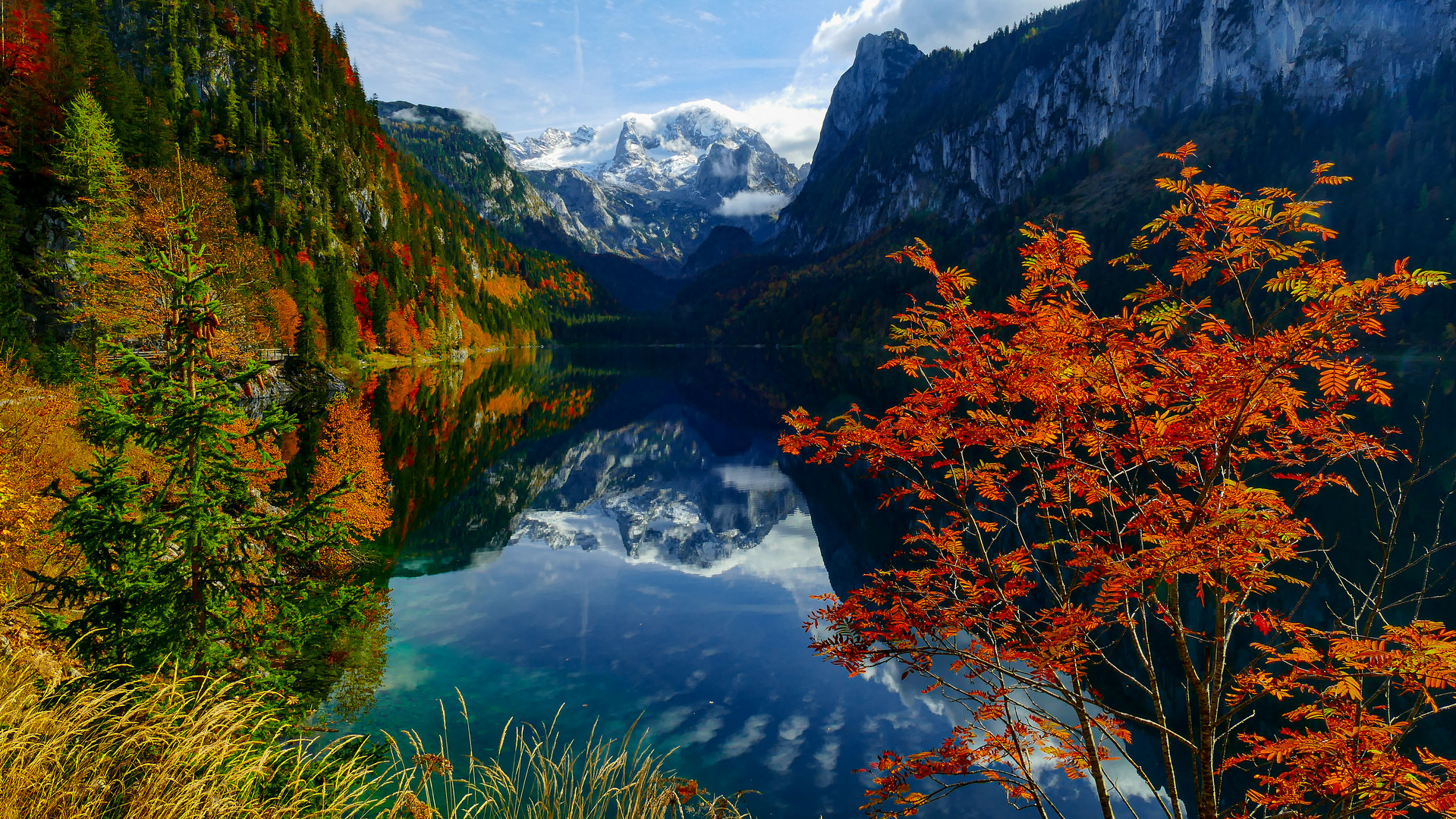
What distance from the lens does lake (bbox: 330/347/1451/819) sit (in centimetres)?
1380

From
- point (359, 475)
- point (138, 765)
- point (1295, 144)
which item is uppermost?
point (1295, 144)

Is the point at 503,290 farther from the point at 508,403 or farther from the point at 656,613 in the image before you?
the point at 656,613

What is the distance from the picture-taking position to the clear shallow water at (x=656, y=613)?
13.7 metres

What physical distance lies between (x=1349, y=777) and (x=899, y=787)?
4311mm

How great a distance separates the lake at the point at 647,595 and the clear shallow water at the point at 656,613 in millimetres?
76

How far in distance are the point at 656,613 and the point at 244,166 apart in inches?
3349

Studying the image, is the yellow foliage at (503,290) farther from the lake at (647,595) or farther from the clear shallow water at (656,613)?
the clear shallow water at (656,613)

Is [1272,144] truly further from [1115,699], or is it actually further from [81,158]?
[81,158]

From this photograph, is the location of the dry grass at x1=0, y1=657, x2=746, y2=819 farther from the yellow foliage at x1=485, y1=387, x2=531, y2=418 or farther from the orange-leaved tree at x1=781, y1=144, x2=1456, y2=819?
the yellow foliage at x1=485, y1=387, x2=531, y2=418

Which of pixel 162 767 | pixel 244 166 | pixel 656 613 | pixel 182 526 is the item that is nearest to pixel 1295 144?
pixel 656 613

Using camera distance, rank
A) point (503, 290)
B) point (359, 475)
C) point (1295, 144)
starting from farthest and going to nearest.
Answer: point (503, 290)
point (1295, 144)
point (359, 475)

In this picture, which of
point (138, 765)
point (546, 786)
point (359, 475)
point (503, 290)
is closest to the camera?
point (138, 765)

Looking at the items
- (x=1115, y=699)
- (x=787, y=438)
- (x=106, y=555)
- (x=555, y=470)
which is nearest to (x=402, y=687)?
(x=106, y=555)

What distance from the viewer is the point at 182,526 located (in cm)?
739
